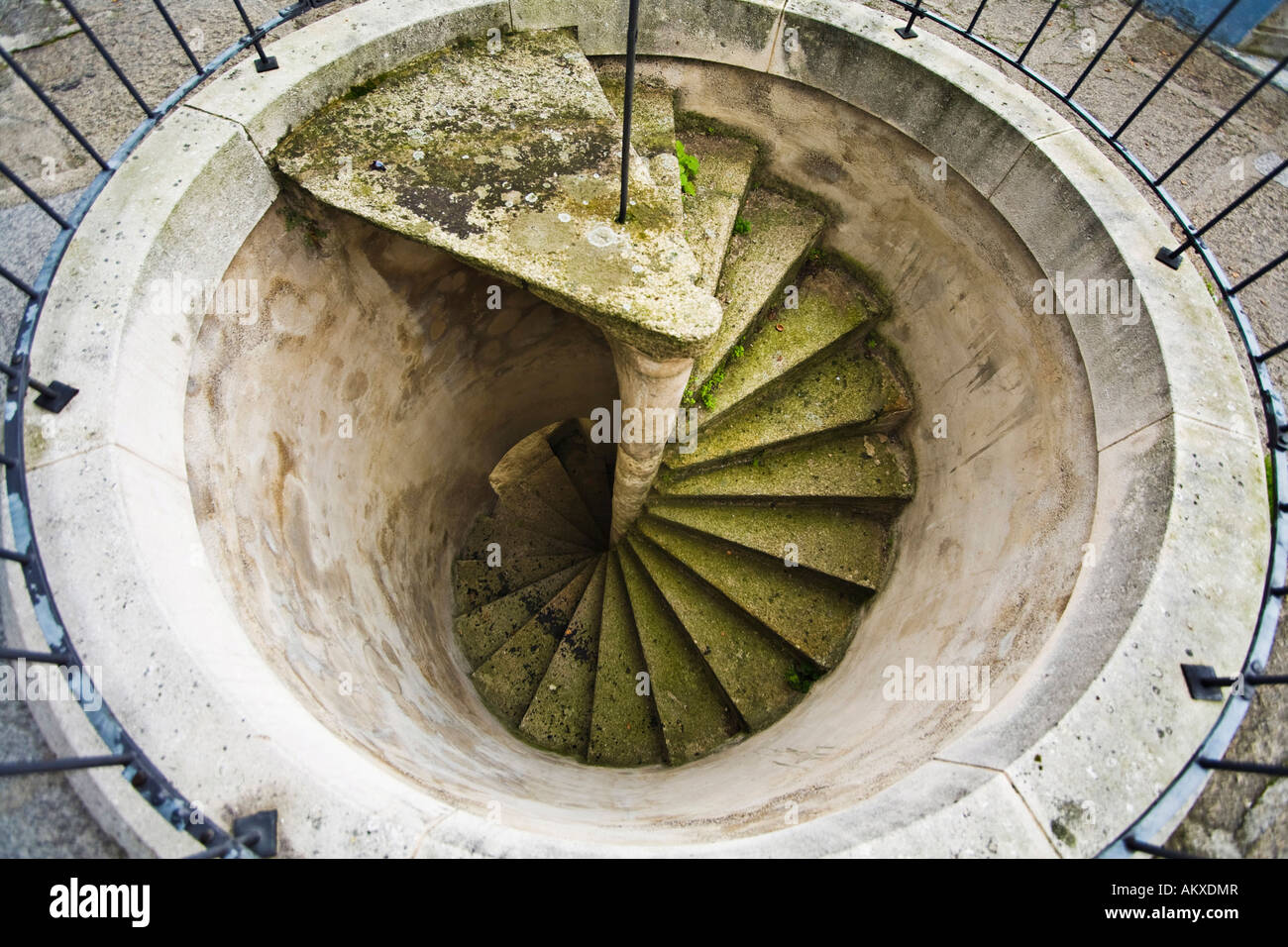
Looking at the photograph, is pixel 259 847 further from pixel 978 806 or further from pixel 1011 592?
pixel 1011 592

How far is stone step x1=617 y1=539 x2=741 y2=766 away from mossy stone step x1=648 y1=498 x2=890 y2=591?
89 centimetres

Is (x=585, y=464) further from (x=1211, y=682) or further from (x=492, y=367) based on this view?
(x=1211, y=682)

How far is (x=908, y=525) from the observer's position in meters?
5.73

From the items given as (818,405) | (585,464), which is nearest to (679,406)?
(818,405)

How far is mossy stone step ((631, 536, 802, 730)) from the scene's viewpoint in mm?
5543

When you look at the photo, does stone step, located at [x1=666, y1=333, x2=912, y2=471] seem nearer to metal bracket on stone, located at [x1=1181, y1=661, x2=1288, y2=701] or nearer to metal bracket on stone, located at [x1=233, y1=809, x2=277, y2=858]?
metal bracket on stone, located at [x1=1181, y1=661, x2=1288, y2=701]

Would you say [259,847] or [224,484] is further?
Answer: [224,484]

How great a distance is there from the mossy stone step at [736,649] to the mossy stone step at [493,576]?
2.09 meters

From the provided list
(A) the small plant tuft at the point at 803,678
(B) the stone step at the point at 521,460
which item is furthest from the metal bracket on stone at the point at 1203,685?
(B) the stone step at the point at 521,460

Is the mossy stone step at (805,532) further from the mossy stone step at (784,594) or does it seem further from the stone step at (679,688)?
the stone step at (679,688)

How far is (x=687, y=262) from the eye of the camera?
3.46 m

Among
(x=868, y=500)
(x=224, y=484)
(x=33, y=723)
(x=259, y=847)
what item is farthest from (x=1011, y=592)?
(x=33, y=723)

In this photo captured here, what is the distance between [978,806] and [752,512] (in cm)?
340

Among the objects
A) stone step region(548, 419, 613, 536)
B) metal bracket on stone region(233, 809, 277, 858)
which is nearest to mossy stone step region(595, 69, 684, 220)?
metal bracket on stone region(233, 809, 277, 858)
